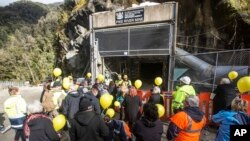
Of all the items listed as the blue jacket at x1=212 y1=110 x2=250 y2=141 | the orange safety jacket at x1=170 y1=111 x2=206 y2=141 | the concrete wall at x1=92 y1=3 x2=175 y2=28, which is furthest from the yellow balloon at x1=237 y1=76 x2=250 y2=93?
the concrete wall at x1=92 y1=3 x2=175 y2=28

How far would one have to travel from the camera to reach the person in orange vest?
3.93 m

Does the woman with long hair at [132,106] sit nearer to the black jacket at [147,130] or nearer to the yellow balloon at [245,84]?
the yellow balloon at [245,84]

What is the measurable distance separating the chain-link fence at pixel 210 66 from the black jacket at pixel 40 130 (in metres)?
8.52

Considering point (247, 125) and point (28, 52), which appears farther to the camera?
point (28, 52)

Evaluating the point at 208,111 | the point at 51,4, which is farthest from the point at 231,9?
the point at 51,4

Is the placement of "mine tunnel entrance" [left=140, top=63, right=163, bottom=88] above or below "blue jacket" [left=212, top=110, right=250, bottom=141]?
below

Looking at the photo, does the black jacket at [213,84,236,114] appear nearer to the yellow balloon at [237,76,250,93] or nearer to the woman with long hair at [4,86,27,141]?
the yellow balloon at [237,76,250,93]

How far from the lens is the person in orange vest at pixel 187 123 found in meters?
3.93

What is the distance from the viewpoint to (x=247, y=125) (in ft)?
12.0

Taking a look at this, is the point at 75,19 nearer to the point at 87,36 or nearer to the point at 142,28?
the point at 87,36

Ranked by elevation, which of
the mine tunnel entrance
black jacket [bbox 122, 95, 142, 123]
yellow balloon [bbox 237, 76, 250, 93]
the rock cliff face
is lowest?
the mine tunnel entrance

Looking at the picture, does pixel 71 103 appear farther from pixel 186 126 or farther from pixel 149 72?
pixel 149 72

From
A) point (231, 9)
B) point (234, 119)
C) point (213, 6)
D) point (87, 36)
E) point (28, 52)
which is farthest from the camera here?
point (28, 52)

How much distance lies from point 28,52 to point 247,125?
3571 cm
